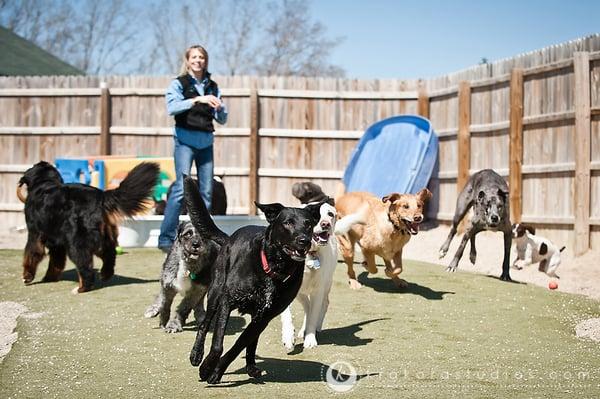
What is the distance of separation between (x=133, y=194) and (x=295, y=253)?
13.1ft

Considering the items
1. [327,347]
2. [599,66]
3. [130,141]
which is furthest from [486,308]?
[130,141]

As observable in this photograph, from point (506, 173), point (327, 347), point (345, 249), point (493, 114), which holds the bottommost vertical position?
point (327, 347)

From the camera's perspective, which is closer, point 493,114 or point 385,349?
point 385,349

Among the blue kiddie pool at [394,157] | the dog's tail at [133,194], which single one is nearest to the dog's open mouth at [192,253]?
the dog's tail at [133,194]

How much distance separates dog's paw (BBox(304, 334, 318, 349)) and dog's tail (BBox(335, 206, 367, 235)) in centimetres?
174

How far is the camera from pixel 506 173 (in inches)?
477

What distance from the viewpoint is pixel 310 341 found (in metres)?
5.21

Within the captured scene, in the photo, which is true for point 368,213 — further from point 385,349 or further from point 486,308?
point 385,349

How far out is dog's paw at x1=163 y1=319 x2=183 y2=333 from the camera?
5.75 metres

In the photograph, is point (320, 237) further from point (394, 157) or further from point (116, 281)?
point (394, 157)

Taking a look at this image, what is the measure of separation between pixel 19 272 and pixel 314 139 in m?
7.09

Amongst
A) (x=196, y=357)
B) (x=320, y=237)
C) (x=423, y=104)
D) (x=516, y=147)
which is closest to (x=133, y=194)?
(x=320, y=237)

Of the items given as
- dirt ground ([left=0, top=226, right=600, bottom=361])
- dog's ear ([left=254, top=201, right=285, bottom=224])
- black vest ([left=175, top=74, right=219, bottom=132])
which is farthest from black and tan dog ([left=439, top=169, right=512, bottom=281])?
dog's ear ([left=254, top=201, right=285, bottom=224])

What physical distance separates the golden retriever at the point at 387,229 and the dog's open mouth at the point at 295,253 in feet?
9.81
